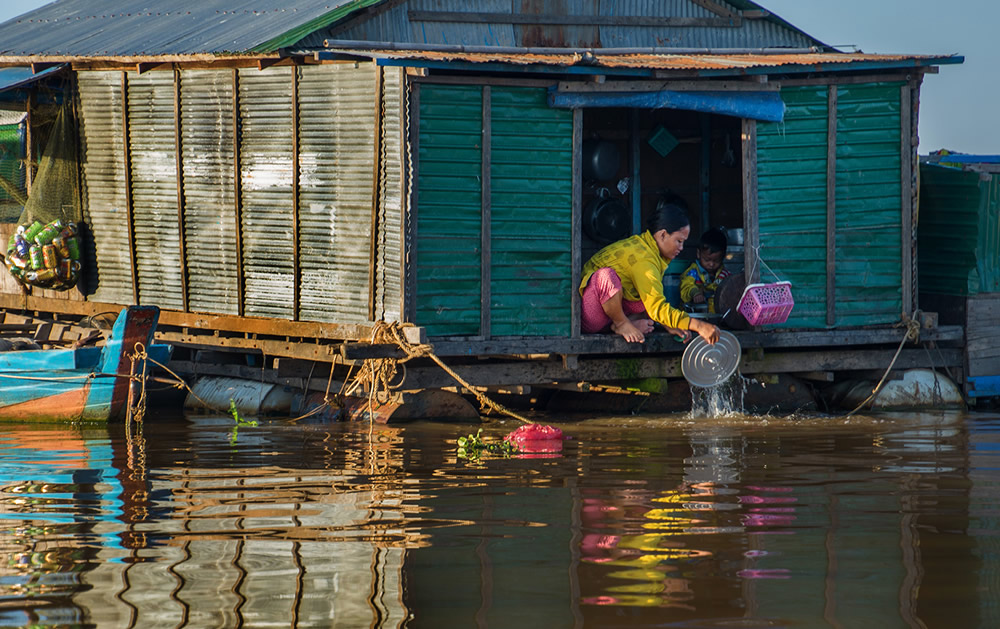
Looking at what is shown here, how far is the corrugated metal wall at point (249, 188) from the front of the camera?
36.9 ft

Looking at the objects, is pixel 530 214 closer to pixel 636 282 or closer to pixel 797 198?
pixel 636 282

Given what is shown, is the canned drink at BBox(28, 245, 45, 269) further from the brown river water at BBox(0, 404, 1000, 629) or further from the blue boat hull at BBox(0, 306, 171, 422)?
the brown river water at BBox(0, 404, 1000, 629)

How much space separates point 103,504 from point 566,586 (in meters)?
3.29

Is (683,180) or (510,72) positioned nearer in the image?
(510,72)

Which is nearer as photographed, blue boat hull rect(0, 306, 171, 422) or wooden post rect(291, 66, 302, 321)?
blue boat hull rect(0, 306, 171, 422)

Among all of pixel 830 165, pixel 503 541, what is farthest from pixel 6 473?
pixel 830 165

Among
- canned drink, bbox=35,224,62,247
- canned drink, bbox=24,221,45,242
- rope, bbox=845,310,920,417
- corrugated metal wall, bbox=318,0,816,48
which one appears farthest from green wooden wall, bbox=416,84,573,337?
canned drink, bbox=24,221,45,242

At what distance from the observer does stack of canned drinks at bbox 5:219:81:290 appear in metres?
14.1

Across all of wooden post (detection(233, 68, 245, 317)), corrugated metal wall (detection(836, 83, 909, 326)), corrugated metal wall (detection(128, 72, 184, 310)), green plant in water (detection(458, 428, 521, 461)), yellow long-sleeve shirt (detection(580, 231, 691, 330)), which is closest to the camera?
green plant in water (detection(458, 428, 521, 461))

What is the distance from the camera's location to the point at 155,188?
44.4 ft

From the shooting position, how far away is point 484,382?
11.3 metres

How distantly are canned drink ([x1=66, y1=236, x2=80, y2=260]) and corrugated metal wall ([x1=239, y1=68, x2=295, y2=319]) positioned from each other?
2780 millimetres

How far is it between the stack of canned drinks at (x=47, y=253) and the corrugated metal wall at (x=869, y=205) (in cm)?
833

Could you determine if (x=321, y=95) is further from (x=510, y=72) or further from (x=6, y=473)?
(x=6, y=473)
